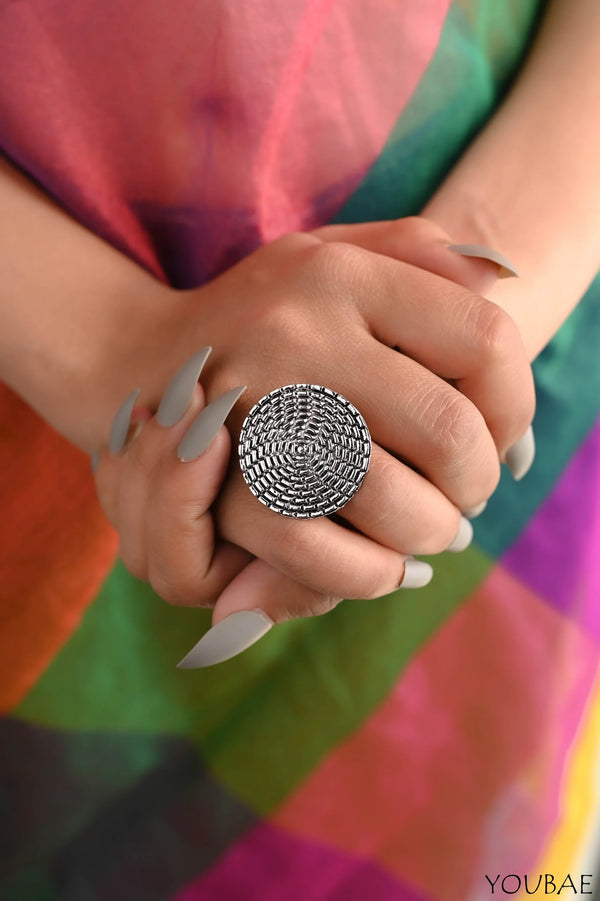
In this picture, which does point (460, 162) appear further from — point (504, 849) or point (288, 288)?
point (504, 849)

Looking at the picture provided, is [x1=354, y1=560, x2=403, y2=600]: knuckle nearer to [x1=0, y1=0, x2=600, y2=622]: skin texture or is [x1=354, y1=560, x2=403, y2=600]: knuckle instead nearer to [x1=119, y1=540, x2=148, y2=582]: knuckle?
[x1=0, y1=0, x2=600, y2=622]: skin texture

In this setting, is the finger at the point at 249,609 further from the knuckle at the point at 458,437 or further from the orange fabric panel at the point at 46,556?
the orange fabric panel at the point at 46,556

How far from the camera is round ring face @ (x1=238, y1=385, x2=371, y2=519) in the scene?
518 millimetres

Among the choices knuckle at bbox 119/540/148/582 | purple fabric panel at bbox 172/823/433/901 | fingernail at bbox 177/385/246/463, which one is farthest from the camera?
purple fabric panel at bbox 172/823/433/901

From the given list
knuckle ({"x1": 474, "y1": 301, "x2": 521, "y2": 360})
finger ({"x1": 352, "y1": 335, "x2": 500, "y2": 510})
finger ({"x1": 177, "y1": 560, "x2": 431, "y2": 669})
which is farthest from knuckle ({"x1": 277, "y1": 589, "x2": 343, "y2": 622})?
knuckle ({"x1": 474, "y1": 301, "x2": 521, "y2": 360})

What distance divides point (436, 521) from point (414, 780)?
37 centimetres

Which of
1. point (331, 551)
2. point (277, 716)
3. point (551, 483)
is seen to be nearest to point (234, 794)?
point (277, 716)

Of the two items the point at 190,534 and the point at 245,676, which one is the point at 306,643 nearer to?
the point at 245,676

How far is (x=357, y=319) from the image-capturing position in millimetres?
554

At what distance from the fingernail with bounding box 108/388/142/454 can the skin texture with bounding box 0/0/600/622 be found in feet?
0.04

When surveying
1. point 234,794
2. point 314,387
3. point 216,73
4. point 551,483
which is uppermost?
point 216,73

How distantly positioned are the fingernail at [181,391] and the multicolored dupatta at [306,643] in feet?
0.84

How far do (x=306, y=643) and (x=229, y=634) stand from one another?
11.4 inches

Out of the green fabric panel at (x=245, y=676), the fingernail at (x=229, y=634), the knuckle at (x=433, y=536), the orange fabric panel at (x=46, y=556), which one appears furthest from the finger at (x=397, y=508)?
the orange fabric panel at (x=46, y=556)
